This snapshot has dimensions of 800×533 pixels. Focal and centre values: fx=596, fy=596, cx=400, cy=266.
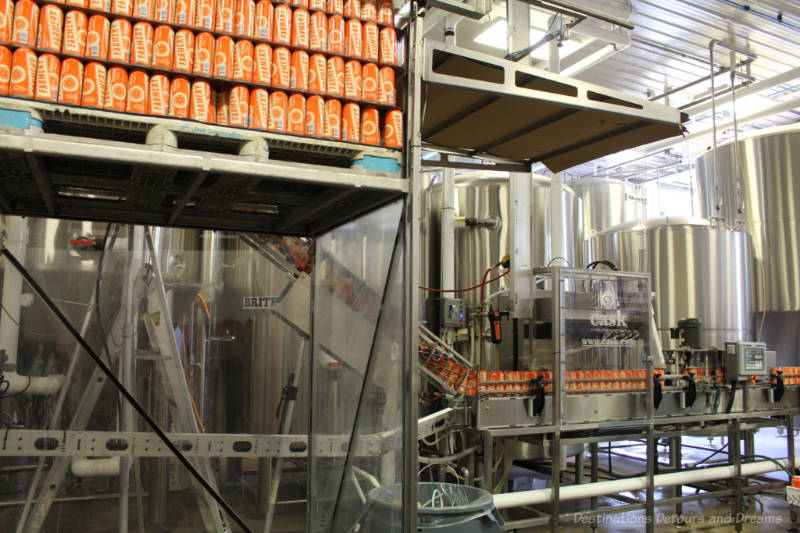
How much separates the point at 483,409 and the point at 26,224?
484 cm

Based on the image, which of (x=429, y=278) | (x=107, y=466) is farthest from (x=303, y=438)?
(x=429, y=278)

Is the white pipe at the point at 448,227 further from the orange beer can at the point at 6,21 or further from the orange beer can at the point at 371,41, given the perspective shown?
the orange beer can at the point at 6,21

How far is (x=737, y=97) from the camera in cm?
1009

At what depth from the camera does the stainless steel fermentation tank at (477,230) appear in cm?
840

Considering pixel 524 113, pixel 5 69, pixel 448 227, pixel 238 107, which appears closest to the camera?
pixel 5 69

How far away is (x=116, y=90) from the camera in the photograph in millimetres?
2564

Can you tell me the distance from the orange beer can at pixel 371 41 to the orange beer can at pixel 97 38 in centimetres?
117

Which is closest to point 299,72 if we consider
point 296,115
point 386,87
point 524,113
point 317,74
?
point 317,74

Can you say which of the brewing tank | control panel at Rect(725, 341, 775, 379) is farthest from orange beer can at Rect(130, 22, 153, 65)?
the brewing tank

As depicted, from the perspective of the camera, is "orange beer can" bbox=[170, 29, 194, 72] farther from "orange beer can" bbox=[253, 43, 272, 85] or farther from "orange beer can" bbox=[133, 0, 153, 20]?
"orange beer can" bbox=[253, 43, 272, 85]

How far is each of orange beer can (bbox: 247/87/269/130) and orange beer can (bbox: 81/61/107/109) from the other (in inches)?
24.4

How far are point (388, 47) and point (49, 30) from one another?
1.51 m

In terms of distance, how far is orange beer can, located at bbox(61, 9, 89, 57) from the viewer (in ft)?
8.29

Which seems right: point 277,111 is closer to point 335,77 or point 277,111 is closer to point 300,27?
point 335,77
